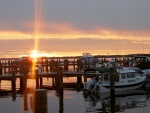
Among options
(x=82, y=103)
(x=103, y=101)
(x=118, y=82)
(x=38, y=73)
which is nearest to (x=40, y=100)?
(x=82, y=103)

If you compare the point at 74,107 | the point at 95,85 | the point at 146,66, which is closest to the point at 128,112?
the point at 74,107

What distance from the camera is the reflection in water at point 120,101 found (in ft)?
105

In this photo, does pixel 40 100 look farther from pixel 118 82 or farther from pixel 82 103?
pixel 118 82

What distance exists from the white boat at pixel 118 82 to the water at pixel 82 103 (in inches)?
27.2

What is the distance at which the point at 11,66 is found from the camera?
59375mm

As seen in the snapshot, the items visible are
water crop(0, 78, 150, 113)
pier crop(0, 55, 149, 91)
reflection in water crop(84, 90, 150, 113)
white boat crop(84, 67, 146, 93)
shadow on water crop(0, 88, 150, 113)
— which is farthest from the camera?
pier crop(0, 55, 149, 91)

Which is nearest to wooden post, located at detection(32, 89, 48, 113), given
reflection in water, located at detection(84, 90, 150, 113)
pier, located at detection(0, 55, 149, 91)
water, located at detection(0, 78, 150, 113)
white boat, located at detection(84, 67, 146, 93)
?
water, located at detection(0, 78, 150, 113)

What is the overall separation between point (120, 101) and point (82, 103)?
13.5ft

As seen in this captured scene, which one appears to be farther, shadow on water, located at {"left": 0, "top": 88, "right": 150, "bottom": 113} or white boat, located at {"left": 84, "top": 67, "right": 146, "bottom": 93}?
white boat, located at {"left": 84, "top": 67, "right": 146, "bottom": 93}

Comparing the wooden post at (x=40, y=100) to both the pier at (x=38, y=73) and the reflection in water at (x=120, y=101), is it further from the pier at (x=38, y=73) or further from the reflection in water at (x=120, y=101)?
the pier at (x=38, y=73)

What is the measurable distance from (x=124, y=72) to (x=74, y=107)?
11.9m

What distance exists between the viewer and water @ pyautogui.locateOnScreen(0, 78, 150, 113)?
31250 mm

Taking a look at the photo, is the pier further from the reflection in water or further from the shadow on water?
the reflection in water

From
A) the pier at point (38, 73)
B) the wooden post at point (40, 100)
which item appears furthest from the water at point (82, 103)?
the wooden post at point (40, 100)
